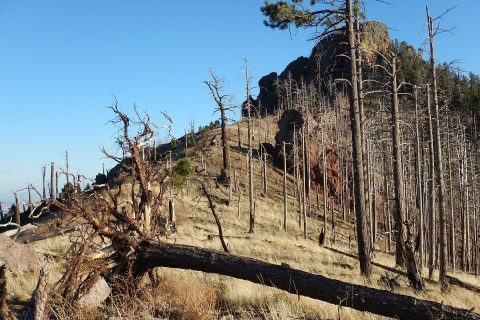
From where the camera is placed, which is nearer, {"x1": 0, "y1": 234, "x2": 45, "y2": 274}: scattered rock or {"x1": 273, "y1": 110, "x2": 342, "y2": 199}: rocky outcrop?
{"x1": 0, "y1": 234, "x2": 45, "y2": 274}: scattered rock

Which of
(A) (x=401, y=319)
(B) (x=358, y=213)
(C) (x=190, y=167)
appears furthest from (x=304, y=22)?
(C) (x=190, y=167)

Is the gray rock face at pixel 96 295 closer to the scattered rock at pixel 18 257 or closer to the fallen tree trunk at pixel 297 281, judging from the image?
the fallen tree trunk at pixel 297 281

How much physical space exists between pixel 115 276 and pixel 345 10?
33.3 feet

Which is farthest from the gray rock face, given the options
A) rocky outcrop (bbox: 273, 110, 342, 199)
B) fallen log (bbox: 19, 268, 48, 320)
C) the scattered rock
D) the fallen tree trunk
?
rocky outcrop (bbox: 273, 110, 342, 199)

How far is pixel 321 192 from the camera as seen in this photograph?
50.3 m

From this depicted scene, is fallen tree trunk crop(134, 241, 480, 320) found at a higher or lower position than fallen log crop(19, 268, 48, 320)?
lower

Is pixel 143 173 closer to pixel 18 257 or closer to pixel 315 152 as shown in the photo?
pixel 18 257

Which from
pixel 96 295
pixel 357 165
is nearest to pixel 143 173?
pixel 96 295

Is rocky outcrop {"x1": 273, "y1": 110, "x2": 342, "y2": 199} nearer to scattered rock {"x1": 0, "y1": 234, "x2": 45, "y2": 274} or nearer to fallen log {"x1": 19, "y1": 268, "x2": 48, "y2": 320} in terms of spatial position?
scattered rock {"x1": 0, "y1": 234, "x2": 45, "y2": 274}

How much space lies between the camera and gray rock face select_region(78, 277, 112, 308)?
6379mm

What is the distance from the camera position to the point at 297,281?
610 cm

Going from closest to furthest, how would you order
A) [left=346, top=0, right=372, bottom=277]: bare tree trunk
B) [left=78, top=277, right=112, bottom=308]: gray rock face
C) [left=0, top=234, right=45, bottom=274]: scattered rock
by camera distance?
1. [left=78, top=277, right=112, bottom=308]: gray rock face
2. [left=0, top=234, right=45, bottom=274]: scattered rock
3. [left=346, top=0, right=372, bottom=277]: bare tree trunk

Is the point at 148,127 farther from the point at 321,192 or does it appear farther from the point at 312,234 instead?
the point at 321,192

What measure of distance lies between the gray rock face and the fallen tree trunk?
0.52m
